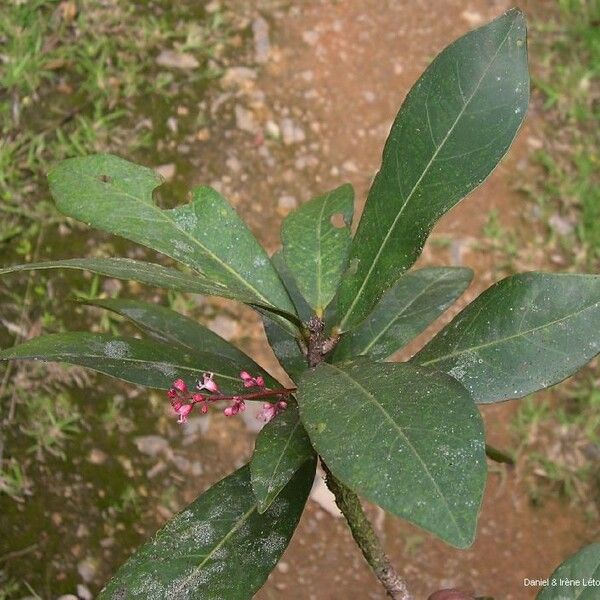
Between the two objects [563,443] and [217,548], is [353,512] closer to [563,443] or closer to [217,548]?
[217,548]

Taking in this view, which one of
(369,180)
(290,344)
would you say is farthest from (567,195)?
(290,344)

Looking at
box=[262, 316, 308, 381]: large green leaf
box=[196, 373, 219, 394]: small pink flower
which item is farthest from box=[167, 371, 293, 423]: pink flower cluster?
box=[262, 316, 308, 381]: large green leaf

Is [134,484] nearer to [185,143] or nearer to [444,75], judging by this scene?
[185,143]

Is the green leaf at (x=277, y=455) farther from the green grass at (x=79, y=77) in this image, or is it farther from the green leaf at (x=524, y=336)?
the green grass at (x=79, y=77)

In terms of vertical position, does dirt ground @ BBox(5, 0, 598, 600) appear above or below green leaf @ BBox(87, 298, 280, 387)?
below

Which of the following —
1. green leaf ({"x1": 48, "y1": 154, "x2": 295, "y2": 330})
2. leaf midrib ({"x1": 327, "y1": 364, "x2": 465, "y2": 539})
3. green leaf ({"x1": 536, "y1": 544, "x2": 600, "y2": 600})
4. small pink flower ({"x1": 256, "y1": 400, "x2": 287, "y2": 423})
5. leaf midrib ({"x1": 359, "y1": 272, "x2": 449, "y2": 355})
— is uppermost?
leaf midrib ({"x1": 327, "y1": 364, "x2": 465, "y2": 539})

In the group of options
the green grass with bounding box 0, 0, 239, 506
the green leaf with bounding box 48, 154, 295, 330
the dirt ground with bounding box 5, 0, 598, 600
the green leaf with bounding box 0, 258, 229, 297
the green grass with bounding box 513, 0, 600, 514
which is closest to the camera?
the green leaf with bounding box 0, 258, 229, 297

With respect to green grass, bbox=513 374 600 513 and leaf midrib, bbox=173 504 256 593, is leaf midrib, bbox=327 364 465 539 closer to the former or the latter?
leaf midrib, bbox=173 504 256 593
